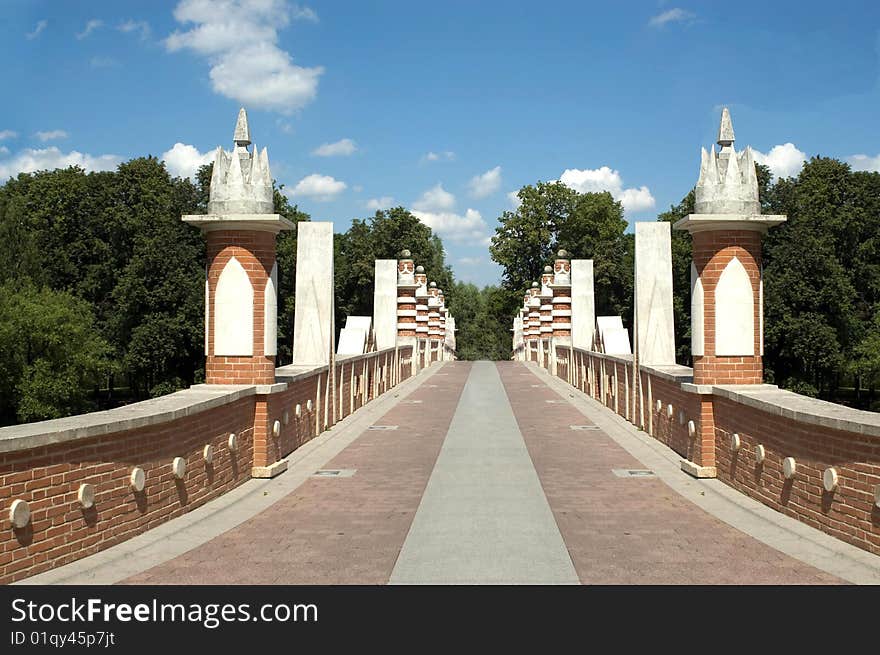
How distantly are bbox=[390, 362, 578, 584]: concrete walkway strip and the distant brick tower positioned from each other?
2.91 metres

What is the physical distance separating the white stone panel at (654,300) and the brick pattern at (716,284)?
254 inches

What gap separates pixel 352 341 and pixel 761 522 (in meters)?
19.2

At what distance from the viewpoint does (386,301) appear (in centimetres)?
3275

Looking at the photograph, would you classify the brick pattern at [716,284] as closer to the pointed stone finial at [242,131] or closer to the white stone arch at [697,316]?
the white stone arch at [697,316]

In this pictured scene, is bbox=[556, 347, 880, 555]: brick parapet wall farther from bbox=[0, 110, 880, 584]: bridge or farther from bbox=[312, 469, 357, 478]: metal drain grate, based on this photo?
bbox=[312, 469, 357, 478]: metal drain grate

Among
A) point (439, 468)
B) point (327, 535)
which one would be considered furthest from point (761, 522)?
point (439, 468)

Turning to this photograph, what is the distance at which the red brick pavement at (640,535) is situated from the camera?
6.54m

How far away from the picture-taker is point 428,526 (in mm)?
8102

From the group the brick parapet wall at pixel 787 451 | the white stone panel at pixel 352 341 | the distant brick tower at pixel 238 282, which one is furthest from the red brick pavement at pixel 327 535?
the white stone panel at pixel 352 341

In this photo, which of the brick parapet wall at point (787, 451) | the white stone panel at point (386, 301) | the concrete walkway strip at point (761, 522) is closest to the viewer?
the concrete walkway strip at point (761, 522)

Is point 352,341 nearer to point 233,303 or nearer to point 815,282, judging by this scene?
point 233,303

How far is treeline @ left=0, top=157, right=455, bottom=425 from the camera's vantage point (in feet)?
122

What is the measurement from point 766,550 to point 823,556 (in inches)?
17.7

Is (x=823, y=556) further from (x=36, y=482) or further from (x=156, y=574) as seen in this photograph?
(x=36, y=482)
